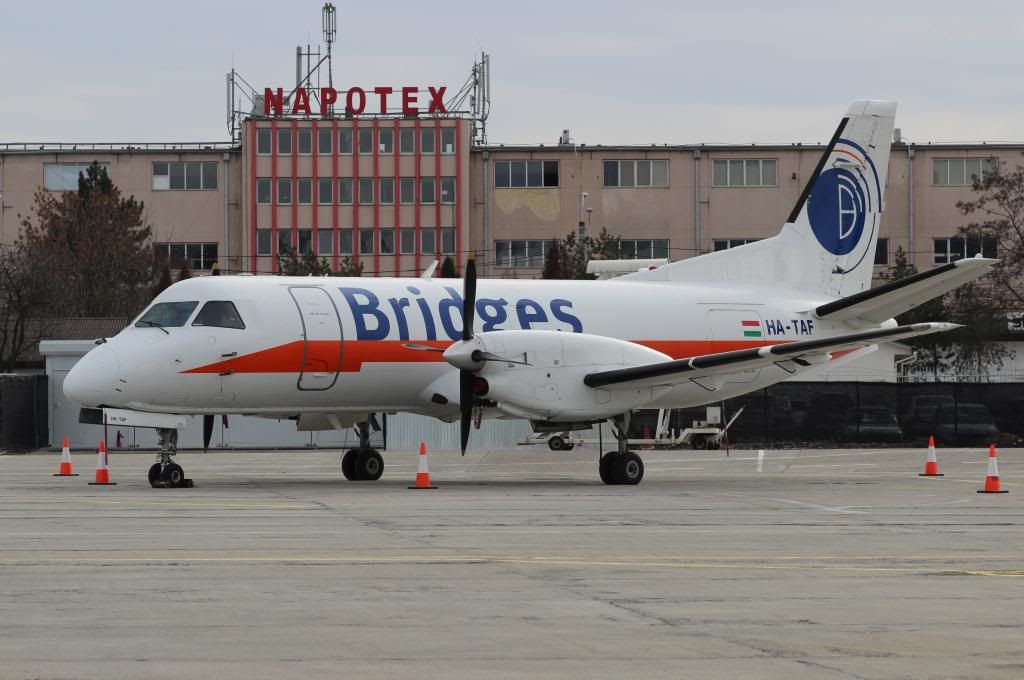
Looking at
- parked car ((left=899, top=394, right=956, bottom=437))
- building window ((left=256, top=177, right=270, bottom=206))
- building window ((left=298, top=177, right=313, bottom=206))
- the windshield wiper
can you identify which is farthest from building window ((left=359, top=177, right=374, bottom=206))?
the windshield wiper

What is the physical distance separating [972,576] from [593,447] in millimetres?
29370

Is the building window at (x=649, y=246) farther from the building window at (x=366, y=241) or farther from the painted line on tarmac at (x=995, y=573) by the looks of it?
the painted line on tarmac at (x=995, y=573)

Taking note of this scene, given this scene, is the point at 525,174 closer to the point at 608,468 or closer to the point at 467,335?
the point at 608,468

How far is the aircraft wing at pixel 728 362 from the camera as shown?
77.8ft

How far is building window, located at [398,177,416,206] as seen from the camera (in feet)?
287

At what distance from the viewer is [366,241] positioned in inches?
3462

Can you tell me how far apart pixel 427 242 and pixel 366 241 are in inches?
147

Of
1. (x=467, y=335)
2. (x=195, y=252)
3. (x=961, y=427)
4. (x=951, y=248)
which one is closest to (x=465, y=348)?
(x=467, y=335)

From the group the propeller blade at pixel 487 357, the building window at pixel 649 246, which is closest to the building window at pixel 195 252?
the building window at pixel 649 246

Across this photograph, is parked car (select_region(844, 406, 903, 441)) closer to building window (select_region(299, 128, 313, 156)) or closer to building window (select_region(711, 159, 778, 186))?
building window (select_region(711, 159, 778, 186))

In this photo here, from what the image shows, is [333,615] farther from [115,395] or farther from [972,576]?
[115,395]

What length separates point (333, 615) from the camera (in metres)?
10.3

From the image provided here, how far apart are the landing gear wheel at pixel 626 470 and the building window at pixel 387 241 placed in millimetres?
63901

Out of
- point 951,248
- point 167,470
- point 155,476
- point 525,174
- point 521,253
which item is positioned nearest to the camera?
point 167,470
